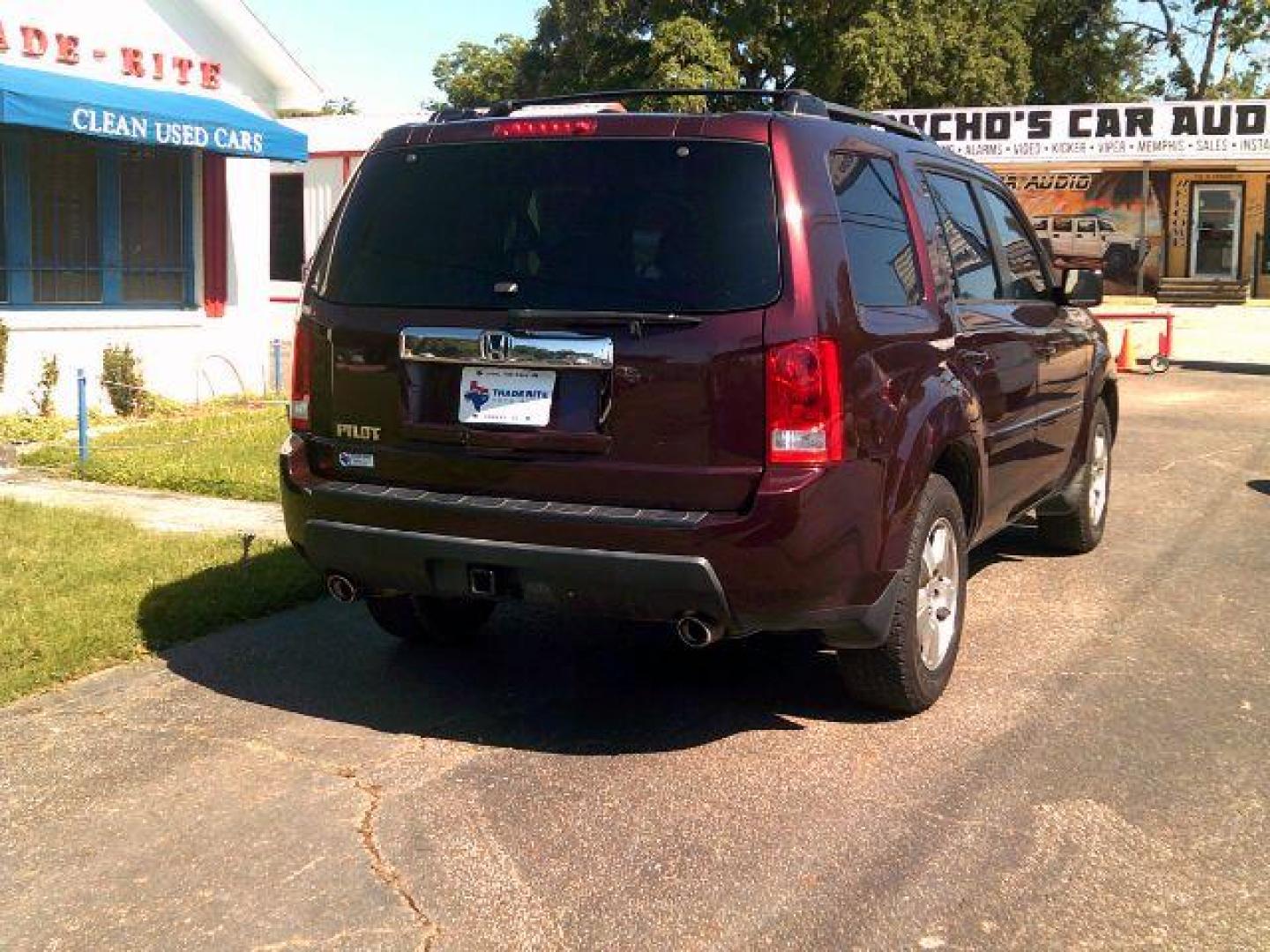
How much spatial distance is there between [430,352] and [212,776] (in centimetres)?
152

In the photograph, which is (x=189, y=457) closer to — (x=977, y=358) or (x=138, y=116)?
(x=138, y=116)

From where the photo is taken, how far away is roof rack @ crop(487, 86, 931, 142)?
4.45 m

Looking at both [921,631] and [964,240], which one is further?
[964,240]

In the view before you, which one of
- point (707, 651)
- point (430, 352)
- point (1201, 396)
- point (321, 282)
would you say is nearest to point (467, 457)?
point (430, 352)

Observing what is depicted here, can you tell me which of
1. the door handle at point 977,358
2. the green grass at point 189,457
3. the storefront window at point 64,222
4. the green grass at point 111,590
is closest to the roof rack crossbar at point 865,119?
the door handle at point 977,358

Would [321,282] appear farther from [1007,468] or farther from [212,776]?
[1007,468]

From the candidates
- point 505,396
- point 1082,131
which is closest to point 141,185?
point 505,396

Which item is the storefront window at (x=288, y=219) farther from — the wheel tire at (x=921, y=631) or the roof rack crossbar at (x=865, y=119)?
the wheel tire at (x=921, y=631)

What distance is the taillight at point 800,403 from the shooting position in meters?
3.89

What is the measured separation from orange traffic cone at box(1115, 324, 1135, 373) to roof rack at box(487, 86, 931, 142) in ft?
49.0

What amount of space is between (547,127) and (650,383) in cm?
101

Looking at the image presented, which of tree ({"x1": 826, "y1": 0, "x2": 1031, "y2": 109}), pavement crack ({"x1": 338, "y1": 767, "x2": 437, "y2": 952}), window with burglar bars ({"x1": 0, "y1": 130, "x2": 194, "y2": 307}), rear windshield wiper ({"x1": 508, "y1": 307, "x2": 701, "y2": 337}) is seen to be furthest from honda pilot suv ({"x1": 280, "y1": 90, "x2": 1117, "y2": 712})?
tree ({"x1": 826, "y1": 0, "x2": 1031, "y2": 109})

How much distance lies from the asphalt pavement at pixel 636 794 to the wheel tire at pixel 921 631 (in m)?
0.13

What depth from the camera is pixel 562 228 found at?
425 cm
